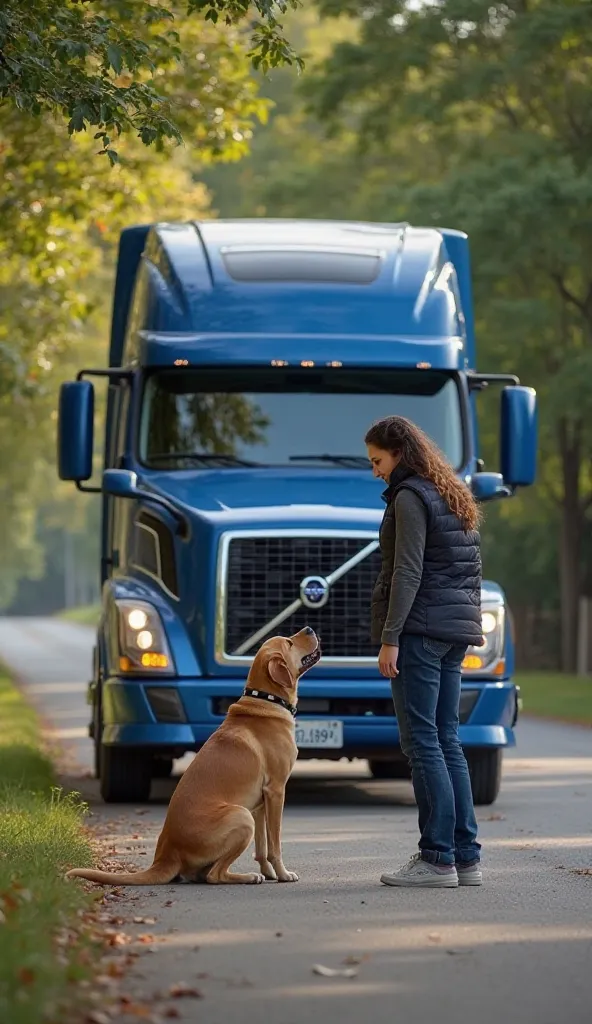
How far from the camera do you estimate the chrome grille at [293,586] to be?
13.7 metres

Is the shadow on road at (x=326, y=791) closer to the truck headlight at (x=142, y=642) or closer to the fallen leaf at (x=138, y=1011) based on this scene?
the truck headlight at (x=142, y=642)

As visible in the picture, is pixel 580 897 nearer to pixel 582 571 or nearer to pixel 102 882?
pixel 102 882

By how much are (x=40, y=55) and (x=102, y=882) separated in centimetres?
455

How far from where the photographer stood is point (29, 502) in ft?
238

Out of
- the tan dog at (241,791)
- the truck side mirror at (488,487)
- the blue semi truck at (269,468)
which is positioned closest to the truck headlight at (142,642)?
the blue semi truck at (269,468)

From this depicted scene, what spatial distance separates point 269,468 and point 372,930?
664 centimetres

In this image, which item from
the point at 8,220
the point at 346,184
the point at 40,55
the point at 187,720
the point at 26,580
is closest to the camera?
the point at 40,55

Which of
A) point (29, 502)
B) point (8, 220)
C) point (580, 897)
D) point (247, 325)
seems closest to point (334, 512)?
point (247, 325)

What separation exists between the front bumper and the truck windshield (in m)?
1.57

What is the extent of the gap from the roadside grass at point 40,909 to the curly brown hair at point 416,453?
7.47 ft

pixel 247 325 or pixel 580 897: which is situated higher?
pixel 247 325

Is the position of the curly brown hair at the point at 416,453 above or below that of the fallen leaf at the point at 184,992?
above

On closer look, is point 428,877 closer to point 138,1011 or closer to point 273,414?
point 138,1011

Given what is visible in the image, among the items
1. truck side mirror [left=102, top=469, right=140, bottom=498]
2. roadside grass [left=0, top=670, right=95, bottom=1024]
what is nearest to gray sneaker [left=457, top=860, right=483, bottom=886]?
roadside grass [left=0, top=670, right=95, bottom=1024]
